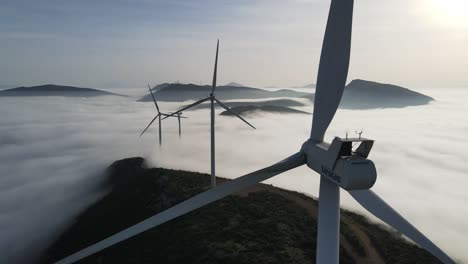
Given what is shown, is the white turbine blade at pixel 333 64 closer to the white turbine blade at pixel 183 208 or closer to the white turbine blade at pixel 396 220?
the white turbine blade at pixel 183 208

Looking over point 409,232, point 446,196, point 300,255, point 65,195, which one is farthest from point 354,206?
point 65,195

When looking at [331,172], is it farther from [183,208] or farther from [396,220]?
[183,208]

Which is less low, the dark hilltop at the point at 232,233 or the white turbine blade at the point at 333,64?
the white turbine blade at the point at 333,64

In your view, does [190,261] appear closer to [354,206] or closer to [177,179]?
[177,179]

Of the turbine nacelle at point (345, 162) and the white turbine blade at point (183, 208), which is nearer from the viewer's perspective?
the turbine nacelle at point (345, 162)

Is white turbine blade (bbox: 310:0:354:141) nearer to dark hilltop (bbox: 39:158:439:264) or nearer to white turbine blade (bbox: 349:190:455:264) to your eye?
white turbine blade (bbox: 349:190:455:264)

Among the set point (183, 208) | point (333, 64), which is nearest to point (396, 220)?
point (333, 64)

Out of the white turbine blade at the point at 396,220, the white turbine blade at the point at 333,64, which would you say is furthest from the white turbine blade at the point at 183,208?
the white turbine blade at the point at 396,220
